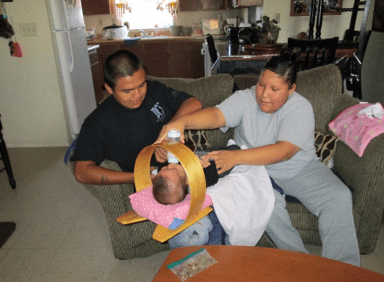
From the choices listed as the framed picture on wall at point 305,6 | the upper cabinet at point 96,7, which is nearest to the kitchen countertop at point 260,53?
the framed picture on wall at point 305,6

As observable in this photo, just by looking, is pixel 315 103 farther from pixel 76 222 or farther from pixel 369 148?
pixel 76 222

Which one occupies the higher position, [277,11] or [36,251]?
[277,11]

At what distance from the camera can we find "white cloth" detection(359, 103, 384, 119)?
155cm

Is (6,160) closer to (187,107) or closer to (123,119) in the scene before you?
(123,119)

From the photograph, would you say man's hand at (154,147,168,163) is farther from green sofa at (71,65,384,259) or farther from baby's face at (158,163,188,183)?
green sofa at (71,65,384,259)

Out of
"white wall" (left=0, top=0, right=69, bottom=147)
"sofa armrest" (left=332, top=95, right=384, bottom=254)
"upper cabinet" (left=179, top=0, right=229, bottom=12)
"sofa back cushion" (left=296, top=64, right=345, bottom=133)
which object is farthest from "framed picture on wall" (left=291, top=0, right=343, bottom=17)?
"white wall" (left=0, top=0, right=69, bottom=147)

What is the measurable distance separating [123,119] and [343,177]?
1234 millimetres

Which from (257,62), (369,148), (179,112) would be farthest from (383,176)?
(257,62)

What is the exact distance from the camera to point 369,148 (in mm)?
1464

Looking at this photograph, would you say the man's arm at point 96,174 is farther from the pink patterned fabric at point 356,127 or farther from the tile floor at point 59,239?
the pink patterned fabric at point 356,127

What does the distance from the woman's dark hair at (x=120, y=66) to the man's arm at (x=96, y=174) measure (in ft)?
1.29

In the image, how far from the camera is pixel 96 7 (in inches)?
227

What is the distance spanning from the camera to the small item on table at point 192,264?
944mm

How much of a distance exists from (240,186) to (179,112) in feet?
1.65
